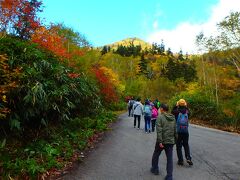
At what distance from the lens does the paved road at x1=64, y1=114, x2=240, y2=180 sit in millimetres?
7109

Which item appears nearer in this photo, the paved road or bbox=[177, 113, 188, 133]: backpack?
the paved road

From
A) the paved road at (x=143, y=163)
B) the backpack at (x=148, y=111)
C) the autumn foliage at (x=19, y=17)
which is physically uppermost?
the autumn foliage at (x=19, y=17)

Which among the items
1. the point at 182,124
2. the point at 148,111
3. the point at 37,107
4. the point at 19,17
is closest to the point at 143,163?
the point at 182,124

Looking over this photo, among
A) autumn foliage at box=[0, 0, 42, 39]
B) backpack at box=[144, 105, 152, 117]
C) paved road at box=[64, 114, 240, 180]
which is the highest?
autumn foliage at box=[0, 0, 42, 39]

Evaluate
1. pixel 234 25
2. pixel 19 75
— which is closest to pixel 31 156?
pixel 19 75

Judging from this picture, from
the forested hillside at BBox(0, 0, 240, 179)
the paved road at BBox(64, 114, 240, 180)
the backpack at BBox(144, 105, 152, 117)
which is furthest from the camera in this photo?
the backpack at BBox(144, 105, 152, 117)

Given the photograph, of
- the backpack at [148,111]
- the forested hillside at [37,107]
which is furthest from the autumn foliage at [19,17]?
the backpack at [148,111]

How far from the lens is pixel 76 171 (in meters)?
7.55

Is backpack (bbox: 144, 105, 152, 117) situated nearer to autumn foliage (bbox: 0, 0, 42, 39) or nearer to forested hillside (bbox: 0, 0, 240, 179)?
forested hillside (bbox: 0, 0, 240, 179)

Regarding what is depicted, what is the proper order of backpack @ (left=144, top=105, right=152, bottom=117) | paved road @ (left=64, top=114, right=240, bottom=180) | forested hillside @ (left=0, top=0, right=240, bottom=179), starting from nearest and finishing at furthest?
paved road @ (left=64, top=114, right=240, bottom=180), forested hillside @ (left=0, top=0, right=240, bottom=179), backpack @ (left=144, top=105, right=152, bottom=117)

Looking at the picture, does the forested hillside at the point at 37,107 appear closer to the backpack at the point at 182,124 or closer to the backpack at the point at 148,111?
the backpack at the point at 148,111

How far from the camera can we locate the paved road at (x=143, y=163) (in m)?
7.11

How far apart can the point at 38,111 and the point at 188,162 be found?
4779 millimetres

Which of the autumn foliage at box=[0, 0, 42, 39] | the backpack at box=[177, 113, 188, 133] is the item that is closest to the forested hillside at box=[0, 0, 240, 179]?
the autumn foliage at box=[0, 0, 42, 39]
